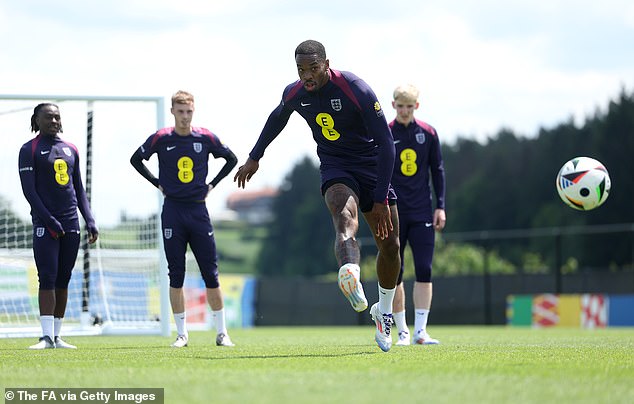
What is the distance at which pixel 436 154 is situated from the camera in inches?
407

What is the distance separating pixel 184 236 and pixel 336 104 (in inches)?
106

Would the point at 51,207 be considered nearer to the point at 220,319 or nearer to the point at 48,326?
the point at 48,326

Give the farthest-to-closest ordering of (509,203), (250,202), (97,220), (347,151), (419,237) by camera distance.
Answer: (250,202) < (509,203) < (97,220) < (419,237) < (347,151)

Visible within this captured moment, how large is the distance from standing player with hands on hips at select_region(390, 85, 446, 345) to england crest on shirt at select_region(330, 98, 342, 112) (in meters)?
2.48

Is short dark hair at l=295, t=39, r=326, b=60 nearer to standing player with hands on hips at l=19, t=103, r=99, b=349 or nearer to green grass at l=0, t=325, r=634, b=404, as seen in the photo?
green grass at l=0, t=325, r=634, b=404

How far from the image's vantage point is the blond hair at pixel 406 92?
395 inches

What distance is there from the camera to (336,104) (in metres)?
7.65

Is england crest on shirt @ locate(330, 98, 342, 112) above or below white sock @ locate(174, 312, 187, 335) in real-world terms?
above

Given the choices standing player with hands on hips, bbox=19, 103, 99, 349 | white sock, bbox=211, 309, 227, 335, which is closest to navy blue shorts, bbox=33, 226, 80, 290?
standing player with hands on hips, bbox=19, 103, 99, 349

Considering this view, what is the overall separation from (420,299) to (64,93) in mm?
5596

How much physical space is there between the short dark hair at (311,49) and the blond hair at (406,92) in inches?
104

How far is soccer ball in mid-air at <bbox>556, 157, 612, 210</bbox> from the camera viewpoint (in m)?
10.2

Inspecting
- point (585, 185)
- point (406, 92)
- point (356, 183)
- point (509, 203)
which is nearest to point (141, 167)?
point (406, 92)

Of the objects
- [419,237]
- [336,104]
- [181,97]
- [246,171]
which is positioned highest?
[181,97]
